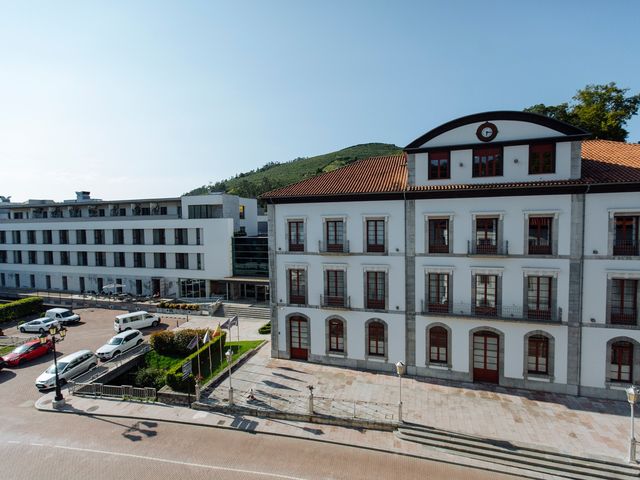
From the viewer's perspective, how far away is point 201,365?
2548 centimetres

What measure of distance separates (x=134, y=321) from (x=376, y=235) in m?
24.5

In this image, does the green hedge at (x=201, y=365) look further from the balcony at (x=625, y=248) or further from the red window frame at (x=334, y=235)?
the balcony at (x=625, y=248)

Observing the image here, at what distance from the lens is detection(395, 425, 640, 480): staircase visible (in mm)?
14797

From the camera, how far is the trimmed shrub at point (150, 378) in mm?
24750

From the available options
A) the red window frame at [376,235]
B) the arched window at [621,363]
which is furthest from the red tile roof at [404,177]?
the arched window at [621,363]

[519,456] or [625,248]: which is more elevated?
[625,248]

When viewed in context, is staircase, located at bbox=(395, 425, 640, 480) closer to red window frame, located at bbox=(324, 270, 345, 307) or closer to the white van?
red window frame, located at bbox=(324, 270, 345, 307)

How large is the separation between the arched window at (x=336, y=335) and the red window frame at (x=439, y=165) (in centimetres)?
1106

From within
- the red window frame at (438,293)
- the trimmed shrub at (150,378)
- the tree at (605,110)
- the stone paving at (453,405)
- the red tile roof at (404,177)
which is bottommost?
the trimmed shrub at (150,378)

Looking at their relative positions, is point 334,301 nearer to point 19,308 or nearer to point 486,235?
point 486,235

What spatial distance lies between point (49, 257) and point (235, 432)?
155 ft

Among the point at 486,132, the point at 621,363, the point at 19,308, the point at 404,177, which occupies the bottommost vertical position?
the point at 19,308

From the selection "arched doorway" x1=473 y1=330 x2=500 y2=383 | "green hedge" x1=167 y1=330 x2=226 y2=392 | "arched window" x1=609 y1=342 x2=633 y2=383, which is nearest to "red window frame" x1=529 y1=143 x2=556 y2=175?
"arched doorway" x1=473 y1=330 x2=500 y2=383

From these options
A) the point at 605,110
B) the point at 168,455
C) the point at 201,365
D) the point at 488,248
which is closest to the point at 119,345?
the point at 201,365
